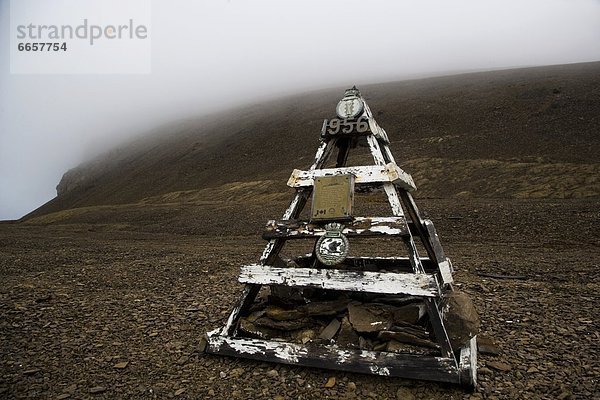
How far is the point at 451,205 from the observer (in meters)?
19.7

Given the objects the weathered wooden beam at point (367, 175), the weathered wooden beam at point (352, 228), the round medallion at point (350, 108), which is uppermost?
the round medallion at point (350, 108)

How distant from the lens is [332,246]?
4391 mm

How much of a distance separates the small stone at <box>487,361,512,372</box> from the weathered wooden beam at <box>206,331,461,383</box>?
913 mm

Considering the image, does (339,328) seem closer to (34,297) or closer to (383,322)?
(383,322)

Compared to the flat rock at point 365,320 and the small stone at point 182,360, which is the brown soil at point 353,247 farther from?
the flat rock at point 365,320

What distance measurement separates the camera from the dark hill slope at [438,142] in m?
24.3

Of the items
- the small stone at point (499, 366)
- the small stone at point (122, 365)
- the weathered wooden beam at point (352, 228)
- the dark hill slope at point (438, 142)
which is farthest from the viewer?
the dark hill slope at point (438, 142)

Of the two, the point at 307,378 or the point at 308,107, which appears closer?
the point at 307,378

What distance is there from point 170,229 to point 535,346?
21.7 meters

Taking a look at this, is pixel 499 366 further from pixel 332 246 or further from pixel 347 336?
pixel 332 246

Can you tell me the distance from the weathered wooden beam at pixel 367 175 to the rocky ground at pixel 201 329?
2.21 metres

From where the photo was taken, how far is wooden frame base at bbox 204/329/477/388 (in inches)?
149

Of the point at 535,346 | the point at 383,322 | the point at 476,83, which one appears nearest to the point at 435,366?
the point at 383,322

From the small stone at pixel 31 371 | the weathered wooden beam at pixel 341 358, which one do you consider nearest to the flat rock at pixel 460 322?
the weathered wooden beam at pixel 341 358
